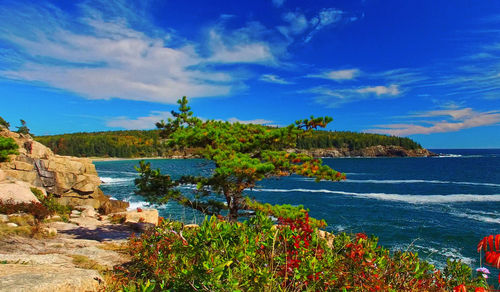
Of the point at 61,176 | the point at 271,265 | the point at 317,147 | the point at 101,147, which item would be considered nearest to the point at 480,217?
the point at 271,265

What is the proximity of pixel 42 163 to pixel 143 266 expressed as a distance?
26.9m

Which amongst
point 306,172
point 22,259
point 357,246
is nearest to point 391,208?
point 306,172

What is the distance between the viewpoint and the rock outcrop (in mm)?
24750

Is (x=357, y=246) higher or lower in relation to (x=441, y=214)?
higher

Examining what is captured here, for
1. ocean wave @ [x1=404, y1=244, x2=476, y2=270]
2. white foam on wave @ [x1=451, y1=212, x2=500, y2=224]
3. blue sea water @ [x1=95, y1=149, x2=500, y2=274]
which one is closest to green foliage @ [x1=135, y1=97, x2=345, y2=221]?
blue sea water @ [x1=95, y1=149, x2=500, y2=274]

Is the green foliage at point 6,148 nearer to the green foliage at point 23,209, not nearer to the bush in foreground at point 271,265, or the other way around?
the green foliage at point 23,209

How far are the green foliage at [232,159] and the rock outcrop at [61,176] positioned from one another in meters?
16.0

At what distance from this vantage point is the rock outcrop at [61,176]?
974 inches

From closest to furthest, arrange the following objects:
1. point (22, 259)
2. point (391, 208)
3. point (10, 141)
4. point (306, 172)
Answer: point (22, 259) → point (306, 172) → point (10, 141) → point (391, 208)

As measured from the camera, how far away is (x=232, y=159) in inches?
372

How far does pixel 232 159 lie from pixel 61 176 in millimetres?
24257

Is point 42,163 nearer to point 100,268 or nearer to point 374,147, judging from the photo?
point 100,268

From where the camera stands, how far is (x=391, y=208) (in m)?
30.9

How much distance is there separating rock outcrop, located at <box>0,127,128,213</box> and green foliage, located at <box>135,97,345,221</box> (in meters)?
16.0
